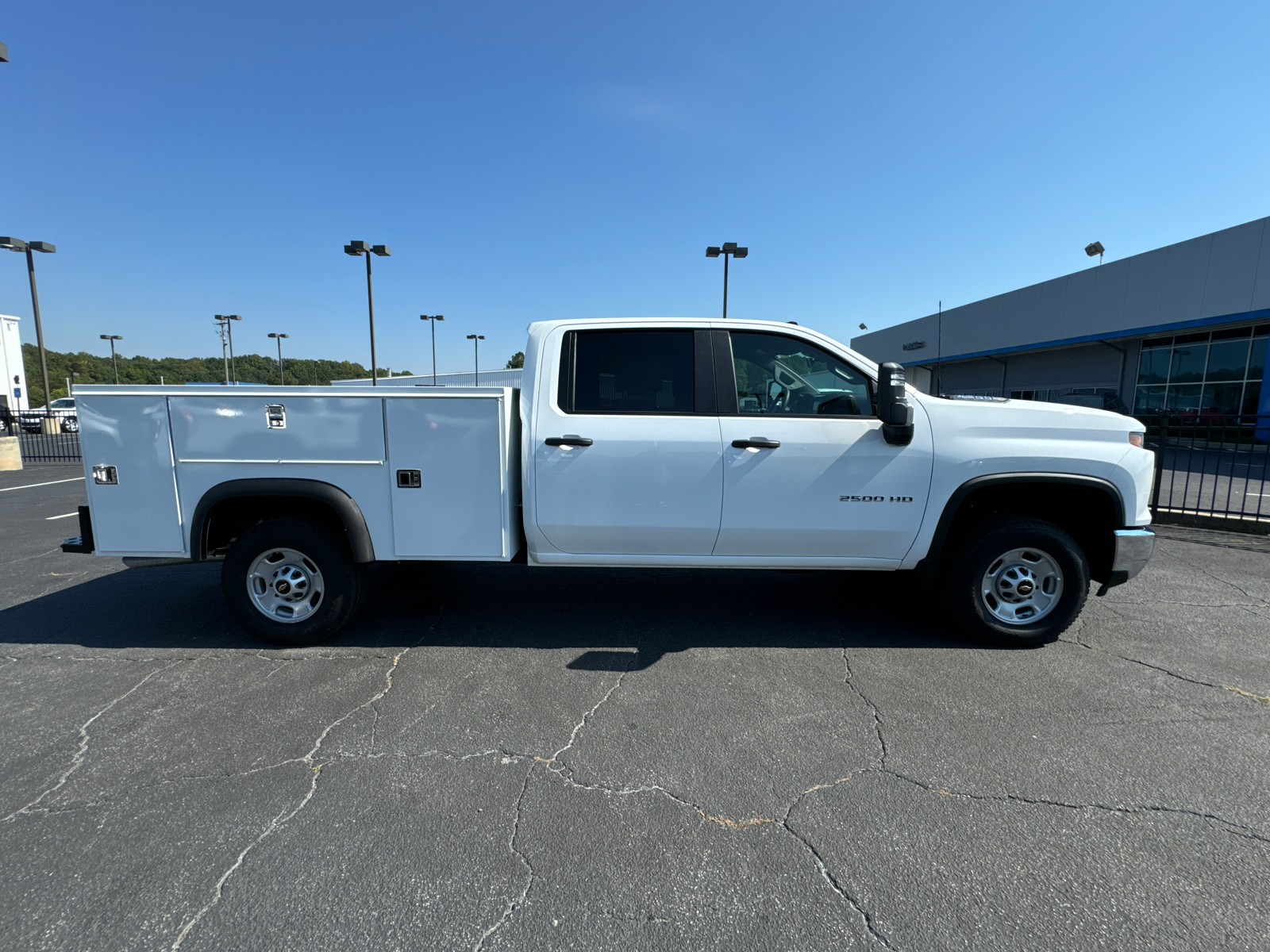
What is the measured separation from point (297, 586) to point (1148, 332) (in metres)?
24.9

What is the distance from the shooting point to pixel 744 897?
194 cm

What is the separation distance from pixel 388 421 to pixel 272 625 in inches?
61.8

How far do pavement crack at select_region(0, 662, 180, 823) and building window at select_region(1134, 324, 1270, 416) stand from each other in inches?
913

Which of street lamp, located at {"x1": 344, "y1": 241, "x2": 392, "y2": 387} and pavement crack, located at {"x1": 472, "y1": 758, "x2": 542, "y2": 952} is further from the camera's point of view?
street lamp, located at {"x1": 344, "y1": 241, "x2": 392, "y2": 387}

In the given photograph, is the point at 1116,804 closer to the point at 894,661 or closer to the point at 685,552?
the point at 894,661

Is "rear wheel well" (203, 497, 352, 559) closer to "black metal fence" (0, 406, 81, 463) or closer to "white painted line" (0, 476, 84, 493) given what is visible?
"white painted line" (0, 476, 84, 493)

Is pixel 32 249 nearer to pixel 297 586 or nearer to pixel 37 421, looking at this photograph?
pixel 37 421

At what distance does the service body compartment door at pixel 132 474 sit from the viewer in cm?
351

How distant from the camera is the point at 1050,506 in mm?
3941

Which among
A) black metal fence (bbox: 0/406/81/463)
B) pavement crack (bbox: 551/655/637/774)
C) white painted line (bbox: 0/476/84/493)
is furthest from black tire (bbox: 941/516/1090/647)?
black metal fence (bbox: 0/406/81/463)

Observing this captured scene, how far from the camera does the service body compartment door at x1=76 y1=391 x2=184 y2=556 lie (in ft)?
11.5

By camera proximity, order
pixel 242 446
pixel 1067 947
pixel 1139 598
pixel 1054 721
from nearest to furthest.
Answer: pixel 1067 947 < pixel 1054 721 < pixel 242 446 < pixel 1139 598

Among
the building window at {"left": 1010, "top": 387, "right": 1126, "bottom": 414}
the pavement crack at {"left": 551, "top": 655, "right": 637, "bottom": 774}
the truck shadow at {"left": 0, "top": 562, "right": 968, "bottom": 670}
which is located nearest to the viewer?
the pavement crack at {"left": 551, "top": 655, "right": 637, "bottom": 774}

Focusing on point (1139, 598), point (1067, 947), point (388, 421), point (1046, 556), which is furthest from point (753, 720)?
point (1139, 598)
